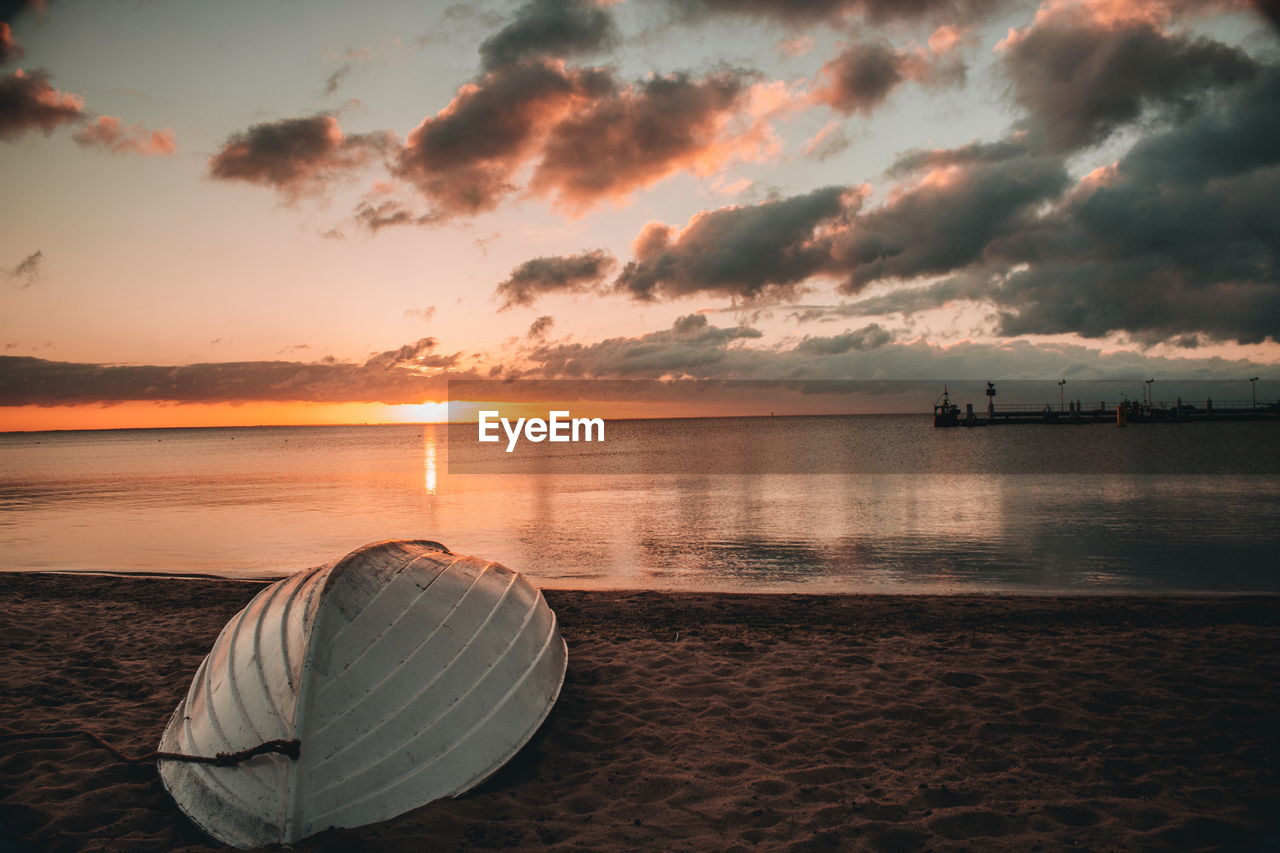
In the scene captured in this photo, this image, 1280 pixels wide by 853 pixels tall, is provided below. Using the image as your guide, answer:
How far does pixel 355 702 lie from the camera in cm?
361

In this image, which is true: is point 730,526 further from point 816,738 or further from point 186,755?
point 186,755

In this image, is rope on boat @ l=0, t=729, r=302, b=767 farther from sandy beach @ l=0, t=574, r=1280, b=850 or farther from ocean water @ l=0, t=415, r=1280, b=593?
ocean water @ l=0, t=415, r=1280, b=593

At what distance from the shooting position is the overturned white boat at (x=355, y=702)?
134 inches

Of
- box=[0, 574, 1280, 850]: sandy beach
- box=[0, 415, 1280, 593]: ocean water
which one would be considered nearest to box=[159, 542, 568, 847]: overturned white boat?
box=[0, 574, 1280, 850]: sandy beach

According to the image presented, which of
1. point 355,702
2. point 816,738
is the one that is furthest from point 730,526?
point 355,702

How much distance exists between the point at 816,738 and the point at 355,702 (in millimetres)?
2874

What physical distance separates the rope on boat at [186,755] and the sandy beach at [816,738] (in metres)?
0.05

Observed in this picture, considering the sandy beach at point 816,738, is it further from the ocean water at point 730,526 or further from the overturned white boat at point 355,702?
the ocean water at point 730,526

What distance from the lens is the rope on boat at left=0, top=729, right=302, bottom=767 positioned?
11.1ft

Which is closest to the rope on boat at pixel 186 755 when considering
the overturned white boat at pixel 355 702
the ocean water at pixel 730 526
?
the overturned white boat at pixel 355 702

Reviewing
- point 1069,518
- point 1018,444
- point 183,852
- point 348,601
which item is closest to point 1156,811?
point 348,601

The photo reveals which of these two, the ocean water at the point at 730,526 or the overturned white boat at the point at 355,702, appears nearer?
the overturned white boat at the point at 355,702

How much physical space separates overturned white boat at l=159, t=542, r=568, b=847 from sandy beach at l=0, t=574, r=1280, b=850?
175 millimetres

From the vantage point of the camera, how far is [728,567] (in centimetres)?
1202
